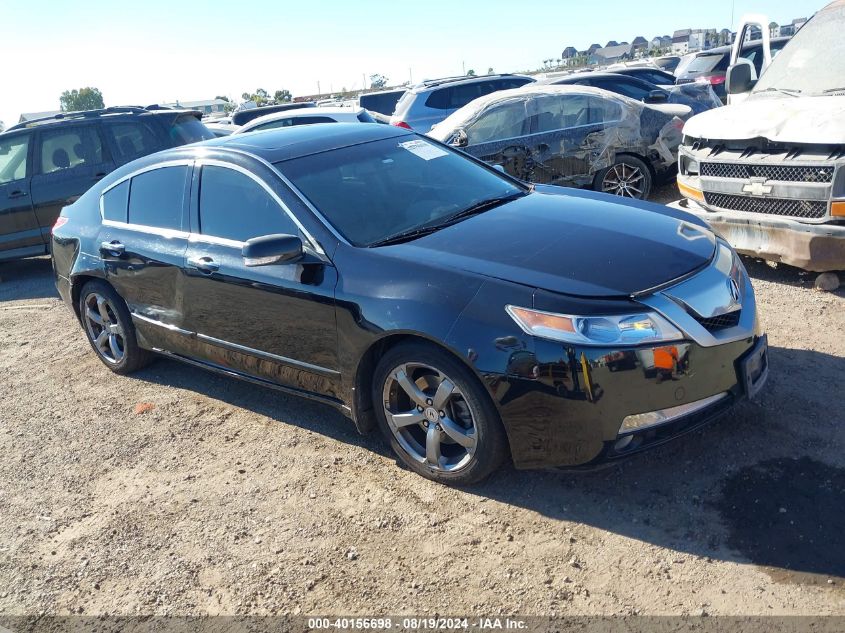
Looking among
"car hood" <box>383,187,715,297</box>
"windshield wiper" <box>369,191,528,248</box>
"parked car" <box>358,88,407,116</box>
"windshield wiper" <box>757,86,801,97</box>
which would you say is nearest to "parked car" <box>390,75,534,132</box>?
"windshield wiper" <box>757,86,801,97</box>

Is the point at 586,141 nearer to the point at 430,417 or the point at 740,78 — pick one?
the point at 740,78

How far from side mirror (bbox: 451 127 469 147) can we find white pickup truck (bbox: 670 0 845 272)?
10.3 feet

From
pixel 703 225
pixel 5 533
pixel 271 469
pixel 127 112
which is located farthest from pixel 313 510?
pixel 127 112

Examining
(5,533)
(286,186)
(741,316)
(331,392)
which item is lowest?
(5,533)

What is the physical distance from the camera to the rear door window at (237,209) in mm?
4180

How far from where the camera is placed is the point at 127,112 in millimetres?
10000

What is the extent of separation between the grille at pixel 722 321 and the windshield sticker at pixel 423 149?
216cm

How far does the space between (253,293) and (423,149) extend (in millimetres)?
1498

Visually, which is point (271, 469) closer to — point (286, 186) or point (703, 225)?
point (286, 186)

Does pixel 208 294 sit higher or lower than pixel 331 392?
higher

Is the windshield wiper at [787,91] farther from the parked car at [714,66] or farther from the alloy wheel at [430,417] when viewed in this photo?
the parked car at [714,66]

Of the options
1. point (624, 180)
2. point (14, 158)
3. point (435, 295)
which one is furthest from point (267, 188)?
point (14, 158)

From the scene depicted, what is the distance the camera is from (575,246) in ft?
12.0

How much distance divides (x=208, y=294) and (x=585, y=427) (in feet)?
8.06
